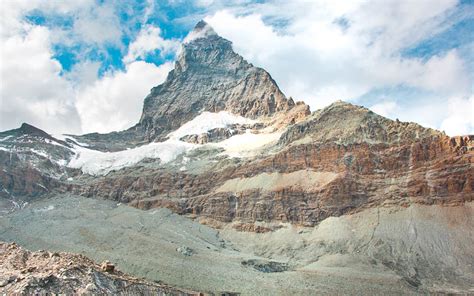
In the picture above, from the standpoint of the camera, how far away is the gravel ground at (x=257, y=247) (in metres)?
109

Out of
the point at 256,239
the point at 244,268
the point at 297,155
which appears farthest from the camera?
the point at 297,155

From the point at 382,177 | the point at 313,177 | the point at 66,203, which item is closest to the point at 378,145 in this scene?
the point at 382,177

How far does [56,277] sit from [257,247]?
116m

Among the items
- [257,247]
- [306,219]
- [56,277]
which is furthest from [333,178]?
[56,277]

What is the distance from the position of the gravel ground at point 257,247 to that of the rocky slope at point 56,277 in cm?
5828

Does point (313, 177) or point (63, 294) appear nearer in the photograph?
point (63, 294)

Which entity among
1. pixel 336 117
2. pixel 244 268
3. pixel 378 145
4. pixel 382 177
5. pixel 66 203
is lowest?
pixel 244 268

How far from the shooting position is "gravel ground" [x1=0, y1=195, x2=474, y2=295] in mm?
108812

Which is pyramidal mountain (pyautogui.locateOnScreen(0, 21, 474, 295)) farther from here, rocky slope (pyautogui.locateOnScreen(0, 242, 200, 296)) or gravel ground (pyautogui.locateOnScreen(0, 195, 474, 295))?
rocky slope (pyautogui.locateOnScreen(0, 242, 200, 296))

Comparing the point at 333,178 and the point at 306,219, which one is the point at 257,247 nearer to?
the point at 306,219

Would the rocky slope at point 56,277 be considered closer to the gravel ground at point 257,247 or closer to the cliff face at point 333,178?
the gravel ground at point 257,247

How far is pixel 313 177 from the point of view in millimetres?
173625

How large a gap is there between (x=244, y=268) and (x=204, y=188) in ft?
244

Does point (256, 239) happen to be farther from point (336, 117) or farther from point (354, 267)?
point (336, 117)
